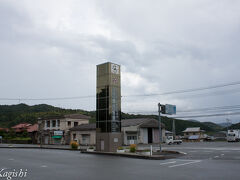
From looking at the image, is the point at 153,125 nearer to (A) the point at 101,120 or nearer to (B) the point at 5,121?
(A) the point at 101,120

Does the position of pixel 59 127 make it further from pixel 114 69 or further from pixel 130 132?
pixel 114 69

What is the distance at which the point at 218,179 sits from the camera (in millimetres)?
10195

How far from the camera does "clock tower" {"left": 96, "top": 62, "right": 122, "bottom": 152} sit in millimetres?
25595

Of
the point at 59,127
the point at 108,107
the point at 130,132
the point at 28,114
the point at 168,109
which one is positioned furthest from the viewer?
the point at 28,114

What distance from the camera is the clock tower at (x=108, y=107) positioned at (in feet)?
84.0

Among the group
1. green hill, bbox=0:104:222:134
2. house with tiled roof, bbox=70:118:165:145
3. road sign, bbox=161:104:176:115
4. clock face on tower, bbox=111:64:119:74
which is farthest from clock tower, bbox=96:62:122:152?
green hill, bbox=0:104:222:134

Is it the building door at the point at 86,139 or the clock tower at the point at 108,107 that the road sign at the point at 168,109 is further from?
the building door at the point at 86,139

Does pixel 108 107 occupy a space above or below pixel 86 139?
above

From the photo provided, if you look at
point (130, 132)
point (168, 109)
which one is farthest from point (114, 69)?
point (130, 132)

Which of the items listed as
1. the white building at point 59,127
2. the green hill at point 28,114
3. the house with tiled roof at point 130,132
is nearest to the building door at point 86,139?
the house with tiled roof at point 130,132

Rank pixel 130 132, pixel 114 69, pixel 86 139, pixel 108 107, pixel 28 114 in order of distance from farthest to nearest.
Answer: pixel 28 114
pixel 86 139
pixel 130 132
pixel 114 69
pixel 108 107

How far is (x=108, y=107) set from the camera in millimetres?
26125

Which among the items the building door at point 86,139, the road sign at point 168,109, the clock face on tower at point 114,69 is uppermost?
the clock face on tower at point 114,69

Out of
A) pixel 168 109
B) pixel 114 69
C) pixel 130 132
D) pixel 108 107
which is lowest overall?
pixel 130 132
